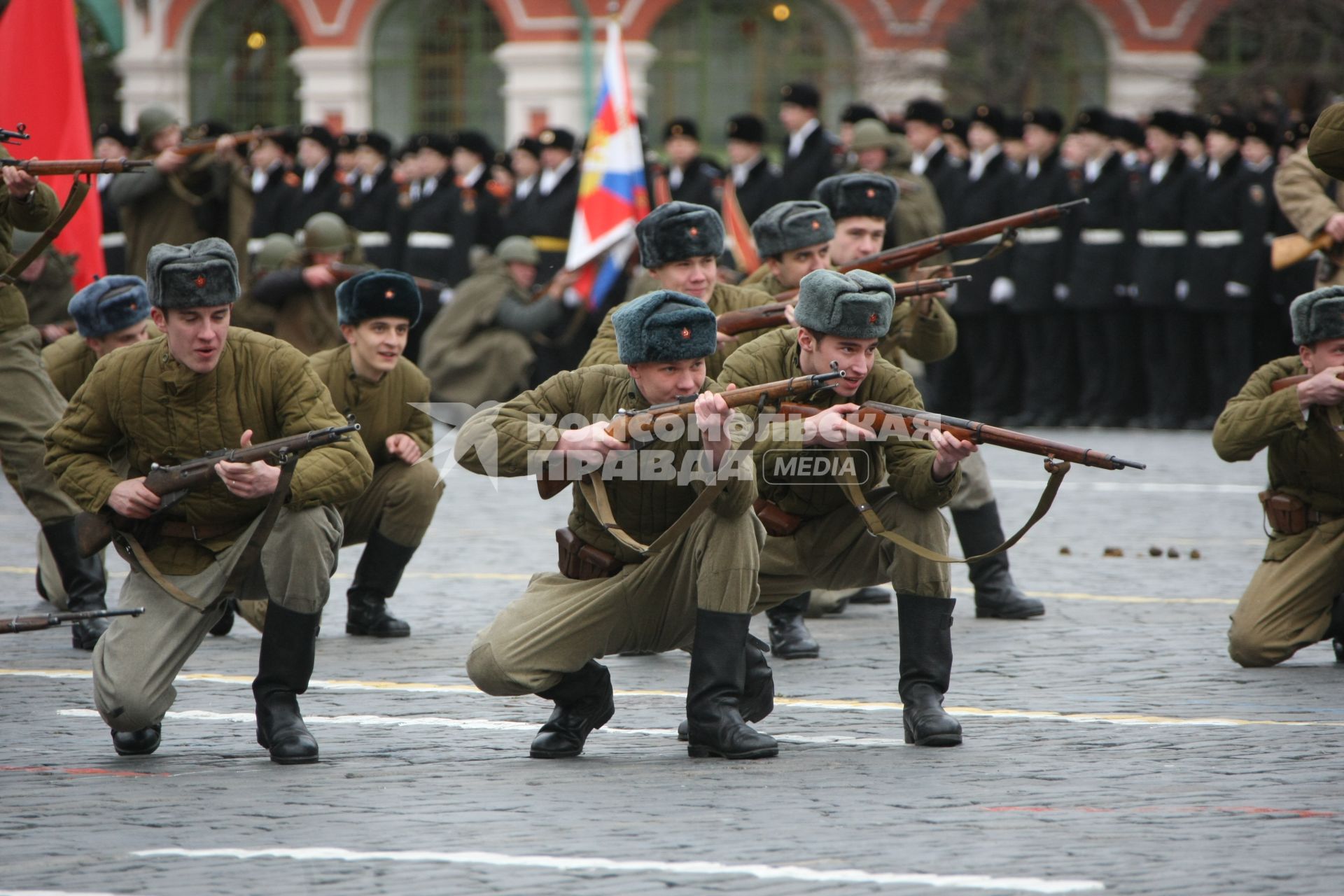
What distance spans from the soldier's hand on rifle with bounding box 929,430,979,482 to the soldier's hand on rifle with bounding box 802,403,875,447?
0.72 ft

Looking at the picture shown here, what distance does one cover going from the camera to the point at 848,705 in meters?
6.99

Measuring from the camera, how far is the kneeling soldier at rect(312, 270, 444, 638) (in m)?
8.59

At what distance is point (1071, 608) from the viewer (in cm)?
903

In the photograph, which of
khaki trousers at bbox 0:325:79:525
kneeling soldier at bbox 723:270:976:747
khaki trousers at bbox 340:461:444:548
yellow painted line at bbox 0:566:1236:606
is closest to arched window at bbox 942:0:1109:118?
yellow painted line at bbox 0:566:1236:606

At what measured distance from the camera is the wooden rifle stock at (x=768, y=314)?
848 cm

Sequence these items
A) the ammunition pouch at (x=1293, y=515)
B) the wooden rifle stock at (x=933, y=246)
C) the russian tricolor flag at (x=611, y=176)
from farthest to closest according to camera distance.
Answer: the russian tricolor flag at (x=611, y=176) < the wooden rifle stock at (x=933, y=246) < the ammunition pouch at (x=1293, y=515)

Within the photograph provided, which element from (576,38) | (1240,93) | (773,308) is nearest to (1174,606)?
(773,308)

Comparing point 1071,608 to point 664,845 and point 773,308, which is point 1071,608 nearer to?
point 773,308

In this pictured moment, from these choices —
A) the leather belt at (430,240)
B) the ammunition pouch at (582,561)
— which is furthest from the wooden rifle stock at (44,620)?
the leather belt at (430,240)

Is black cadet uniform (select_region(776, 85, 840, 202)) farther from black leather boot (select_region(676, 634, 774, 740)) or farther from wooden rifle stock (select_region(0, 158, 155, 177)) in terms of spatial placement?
black leather boot (select_region(676, 634, 774, 740))

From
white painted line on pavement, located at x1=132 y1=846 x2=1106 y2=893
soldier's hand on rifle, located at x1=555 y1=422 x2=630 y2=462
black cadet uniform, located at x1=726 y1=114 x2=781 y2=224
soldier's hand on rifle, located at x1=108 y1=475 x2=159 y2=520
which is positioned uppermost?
black cadet uniform, located at x1=726 y1=114 x2=781 y2=224

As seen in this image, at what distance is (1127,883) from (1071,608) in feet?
14.6

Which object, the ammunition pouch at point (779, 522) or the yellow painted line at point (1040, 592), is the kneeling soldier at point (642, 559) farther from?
the yellow painted line at point (1040, 592)

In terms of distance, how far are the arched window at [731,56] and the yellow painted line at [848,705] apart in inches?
986
